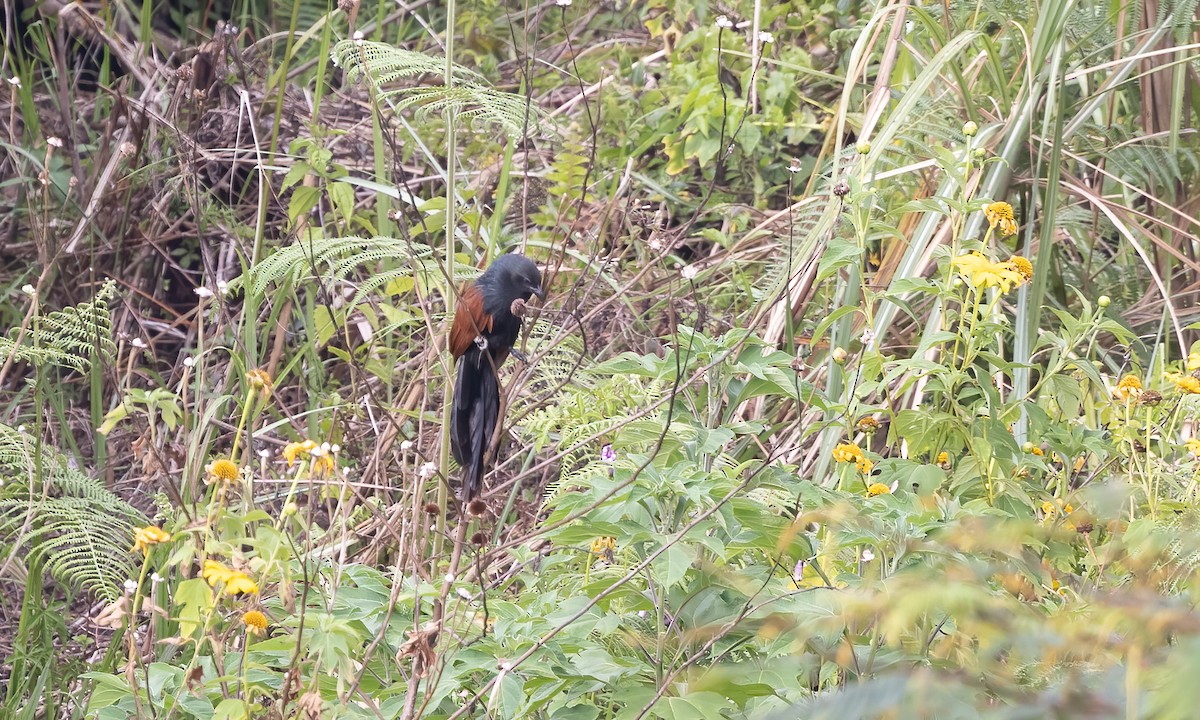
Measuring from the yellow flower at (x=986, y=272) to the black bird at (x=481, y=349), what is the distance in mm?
760

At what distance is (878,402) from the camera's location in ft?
9.54

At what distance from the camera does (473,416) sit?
9.07ft

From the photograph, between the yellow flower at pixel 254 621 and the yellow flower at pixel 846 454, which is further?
the yellow flower at pixel 846 454

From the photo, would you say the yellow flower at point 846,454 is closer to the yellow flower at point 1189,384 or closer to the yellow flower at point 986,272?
the yellow flower at point 986,272

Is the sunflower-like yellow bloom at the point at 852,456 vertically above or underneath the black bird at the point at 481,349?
above

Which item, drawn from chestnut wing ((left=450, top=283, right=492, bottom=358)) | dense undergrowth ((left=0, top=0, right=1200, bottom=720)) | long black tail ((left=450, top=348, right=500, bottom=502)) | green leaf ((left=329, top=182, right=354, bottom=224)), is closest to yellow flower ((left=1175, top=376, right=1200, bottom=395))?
dense undergrowth ((left=0, top=0, right=1200, bottom=720))

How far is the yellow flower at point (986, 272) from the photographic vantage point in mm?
1883

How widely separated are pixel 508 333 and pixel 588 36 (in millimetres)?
2428

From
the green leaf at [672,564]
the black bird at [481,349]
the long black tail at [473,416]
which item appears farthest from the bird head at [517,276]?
the green leaf at [672,564]

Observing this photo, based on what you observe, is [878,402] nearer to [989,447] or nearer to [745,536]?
[989,447]

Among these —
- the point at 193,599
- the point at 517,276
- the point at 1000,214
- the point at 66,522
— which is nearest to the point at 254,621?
the point at 193,599

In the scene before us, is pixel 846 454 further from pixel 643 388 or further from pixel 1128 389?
pixel 643 388

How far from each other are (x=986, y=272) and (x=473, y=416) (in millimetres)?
1298

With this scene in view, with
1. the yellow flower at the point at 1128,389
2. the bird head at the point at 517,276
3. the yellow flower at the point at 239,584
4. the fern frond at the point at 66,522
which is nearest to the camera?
the yellow flower at the point at 239,584
